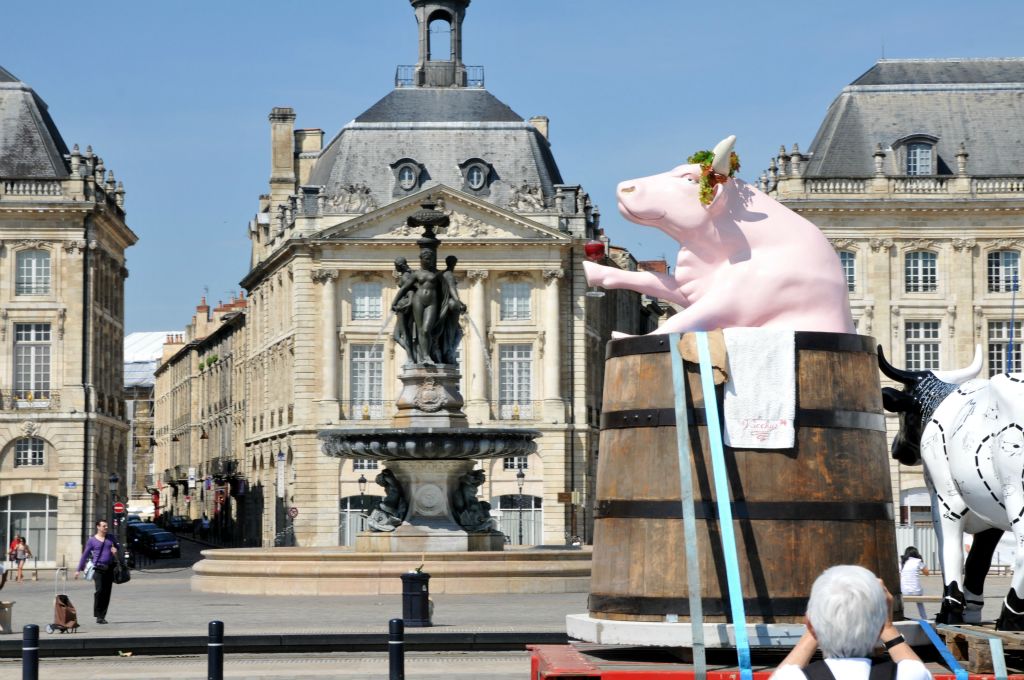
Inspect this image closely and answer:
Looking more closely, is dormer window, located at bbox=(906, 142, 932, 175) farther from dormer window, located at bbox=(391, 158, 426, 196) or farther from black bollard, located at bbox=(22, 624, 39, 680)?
black bollard, located at bbox=(22, 624, 39, 680)

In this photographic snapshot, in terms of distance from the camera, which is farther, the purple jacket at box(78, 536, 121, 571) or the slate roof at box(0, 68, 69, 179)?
the slate roof at box(0, 68, 69, 179)

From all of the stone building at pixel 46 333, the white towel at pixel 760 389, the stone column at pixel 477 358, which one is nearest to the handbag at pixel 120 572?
the white towel at pixel 760 389

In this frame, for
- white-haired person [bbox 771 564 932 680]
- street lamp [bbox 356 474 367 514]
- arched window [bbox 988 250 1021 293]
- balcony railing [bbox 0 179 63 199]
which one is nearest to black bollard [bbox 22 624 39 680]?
white-haired person [bbox 771 564 932 680]

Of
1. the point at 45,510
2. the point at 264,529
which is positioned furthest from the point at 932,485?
the point at 264,529

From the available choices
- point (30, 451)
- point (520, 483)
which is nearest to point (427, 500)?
point (30, 451)

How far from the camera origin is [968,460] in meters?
12.8

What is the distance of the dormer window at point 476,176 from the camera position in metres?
76.8

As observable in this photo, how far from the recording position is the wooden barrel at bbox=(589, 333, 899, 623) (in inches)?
382

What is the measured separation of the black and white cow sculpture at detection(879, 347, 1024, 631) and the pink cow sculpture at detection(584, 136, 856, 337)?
1.81 metres

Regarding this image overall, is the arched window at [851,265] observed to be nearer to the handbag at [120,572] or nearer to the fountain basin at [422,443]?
the fountain basin at [422,443]

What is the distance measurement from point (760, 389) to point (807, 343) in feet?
1.29

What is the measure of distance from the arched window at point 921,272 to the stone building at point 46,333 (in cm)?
2753

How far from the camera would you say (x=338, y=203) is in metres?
76.2

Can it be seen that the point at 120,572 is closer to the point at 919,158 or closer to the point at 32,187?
the point at 32,187
